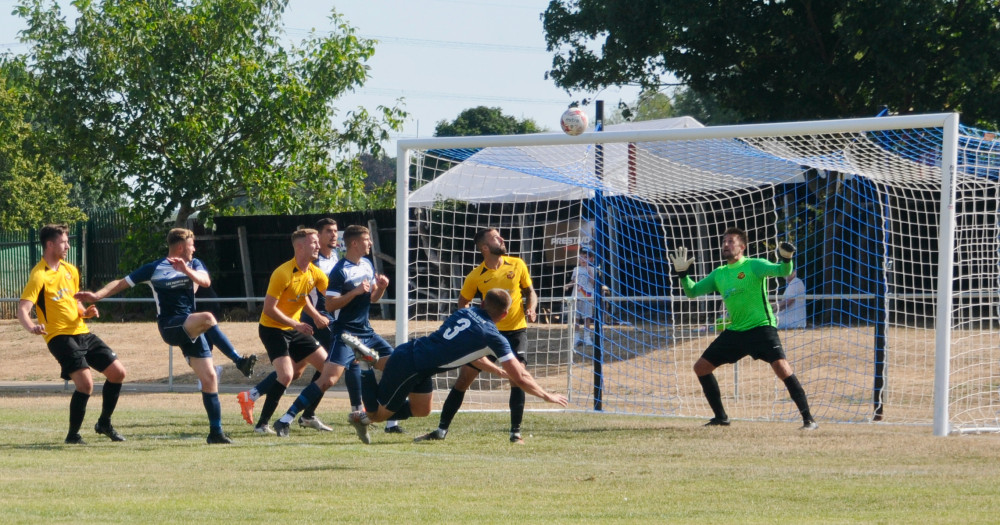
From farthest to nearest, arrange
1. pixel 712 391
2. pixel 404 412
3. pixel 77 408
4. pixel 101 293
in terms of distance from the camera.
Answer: pixel 712 391
pixel 77 408
pixel 101 293
pixel 404 412

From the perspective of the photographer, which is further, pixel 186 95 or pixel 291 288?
pixel 186 95

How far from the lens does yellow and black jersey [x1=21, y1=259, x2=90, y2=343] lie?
1019cm

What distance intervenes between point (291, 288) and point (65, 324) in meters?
2.01

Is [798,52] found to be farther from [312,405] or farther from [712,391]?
[312,405]

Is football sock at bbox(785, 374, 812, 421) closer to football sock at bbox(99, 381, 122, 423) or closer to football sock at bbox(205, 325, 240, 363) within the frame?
football sock at bbox(205, 325, 240, 363)

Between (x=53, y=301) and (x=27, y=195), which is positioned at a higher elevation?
(x=27, y=195)

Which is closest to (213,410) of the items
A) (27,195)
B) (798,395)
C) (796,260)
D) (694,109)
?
(798,395)

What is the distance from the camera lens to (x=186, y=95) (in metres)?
24.1

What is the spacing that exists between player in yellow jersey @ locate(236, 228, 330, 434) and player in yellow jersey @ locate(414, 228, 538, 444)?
53.3 inches

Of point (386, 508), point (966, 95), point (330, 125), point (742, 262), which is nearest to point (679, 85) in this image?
point (966, 95)

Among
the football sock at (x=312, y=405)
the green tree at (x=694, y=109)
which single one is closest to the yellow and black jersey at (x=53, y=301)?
the football sock at (x=312, y=405)

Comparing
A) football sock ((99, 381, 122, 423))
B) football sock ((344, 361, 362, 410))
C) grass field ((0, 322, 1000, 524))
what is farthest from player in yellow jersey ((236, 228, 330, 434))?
football sock ((99, 381, 122, 423))

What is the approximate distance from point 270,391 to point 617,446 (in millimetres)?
3378

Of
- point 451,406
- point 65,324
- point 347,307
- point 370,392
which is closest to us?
point 370,392
